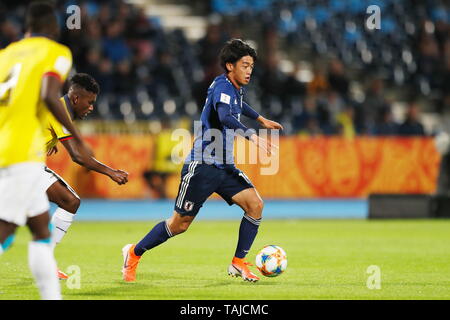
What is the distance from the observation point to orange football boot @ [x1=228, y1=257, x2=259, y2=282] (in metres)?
8.75

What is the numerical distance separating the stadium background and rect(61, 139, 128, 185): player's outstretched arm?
10097 millimetres

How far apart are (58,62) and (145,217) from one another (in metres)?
12.0

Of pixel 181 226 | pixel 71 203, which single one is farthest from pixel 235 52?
pixel 71 203

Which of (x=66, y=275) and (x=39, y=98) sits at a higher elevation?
(x=39, y=98)

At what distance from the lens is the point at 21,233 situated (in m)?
14.6

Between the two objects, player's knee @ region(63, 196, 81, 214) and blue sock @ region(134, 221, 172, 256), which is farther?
player's knee @ region(63, 196, 81, 214)

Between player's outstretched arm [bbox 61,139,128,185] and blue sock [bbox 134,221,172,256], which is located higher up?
player's outstretched arm [bbox 61,139,128,185]

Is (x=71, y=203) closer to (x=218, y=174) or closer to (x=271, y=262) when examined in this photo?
(x=218, y=174)

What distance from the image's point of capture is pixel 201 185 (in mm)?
8664

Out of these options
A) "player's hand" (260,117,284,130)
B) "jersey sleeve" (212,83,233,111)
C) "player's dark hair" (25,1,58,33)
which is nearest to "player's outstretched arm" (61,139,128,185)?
"player's dark hair" (25,1,58,33)

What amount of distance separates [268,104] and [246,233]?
13553 millimetres

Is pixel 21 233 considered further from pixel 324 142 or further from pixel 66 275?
pixel 324 142

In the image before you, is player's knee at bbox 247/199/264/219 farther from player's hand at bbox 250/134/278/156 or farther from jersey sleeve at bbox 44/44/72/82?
jersey sleeve at bbox 44/44/72/82
